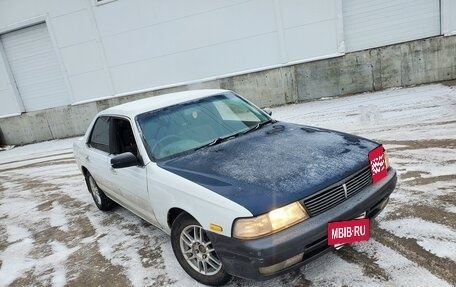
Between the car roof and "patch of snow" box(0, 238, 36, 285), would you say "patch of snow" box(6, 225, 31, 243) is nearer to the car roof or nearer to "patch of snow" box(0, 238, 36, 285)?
"patch of snow" box(0, 238, 36, 285)

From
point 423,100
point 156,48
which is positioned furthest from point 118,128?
point 156,48

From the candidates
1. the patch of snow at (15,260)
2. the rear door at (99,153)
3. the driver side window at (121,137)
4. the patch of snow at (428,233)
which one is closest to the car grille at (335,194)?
the patch of snow at (428,233)

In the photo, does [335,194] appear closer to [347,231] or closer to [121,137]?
[347,231]

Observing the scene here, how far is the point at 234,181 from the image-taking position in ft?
9.18

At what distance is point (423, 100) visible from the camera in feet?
28.6

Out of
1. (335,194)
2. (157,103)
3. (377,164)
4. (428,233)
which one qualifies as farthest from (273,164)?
(157,103)

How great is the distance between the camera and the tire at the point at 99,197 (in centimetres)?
521

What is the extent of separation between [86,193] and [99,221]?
5.21 feet

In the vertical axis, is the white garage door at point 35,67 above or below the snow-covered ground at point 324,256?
above

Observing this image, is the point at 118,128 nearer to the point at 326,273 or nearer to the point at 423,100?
the point at 326,273

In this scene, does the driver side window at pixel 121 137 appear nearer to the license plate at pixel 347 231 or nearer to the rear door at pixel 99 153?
the rear door at pixel 99 153

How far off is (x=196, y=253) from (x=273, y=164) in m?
0.99

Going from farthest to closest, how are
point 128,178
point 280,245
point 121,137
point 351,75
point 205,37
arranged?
1. point 205,37
2. point 351,75
3. point 121,137
4. point 128,178
5. point 280,245

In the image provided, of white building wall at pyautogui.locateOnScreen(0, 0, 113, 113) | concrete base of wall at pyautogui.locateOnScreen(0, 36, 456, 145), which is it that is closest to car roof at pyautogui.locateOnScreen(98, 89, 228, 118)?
concrete base of wall at pyautogui.locateOnScreen(0, 36, 456, 145)
